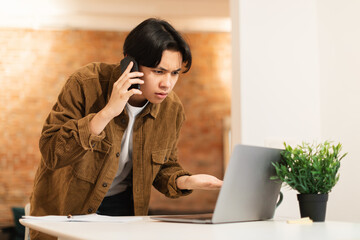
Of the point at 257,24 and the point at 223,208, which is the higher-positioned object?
the point at 257,24

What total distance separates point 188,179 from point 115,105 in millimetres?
351

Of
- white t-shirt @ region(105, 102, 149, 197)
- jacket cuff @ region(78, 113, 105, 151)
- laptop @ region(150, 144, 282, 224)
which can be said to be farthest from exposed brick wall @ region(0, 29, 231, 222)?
laptop @ region(150, 144, 282, 224)

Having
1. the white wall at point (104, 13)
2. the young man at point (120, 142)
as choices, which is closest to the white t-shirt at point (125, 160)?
the young man at point (120, 142)

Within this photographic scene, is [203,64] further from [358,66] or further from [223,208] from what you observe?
[223,208]

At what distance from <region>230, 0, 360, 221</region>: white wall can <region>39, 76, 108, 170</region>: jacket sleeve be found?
1.06 meters

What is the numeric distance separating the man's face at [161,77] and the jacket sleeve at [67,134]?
262 millimetres

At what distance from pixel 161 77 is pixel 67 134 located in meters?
0.43

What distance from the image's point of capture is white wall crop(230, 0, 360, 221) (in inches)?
94.3

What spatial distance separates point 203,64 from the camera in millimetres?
6586

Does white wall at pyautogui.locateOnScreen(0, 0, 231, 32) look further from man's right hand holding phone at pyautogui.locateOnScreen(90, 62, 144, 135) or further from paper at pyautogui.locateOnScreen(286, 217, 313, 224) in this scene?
paper at pyautogui.locateOnScreen(286, 217, 313, 224)

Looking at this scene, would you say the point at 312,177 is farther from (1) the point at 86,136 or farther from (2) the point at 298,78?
(2) the point at 298,78

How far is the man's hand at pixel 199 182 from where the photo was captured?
4.43 ft

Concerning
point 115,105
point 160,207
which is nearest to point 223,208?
point 115,105

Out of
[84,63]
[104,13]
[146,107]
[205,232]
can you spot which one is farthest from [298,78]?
[84,63]
